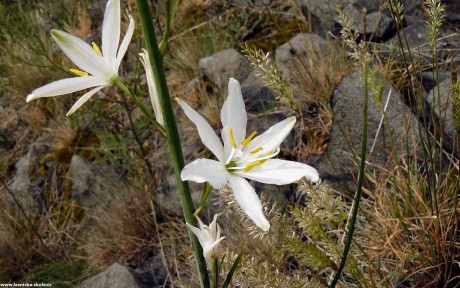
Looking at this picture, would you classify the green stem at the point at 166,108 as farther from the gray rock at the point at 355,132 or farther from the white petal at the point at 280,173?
the gray rock at the point at 355,132

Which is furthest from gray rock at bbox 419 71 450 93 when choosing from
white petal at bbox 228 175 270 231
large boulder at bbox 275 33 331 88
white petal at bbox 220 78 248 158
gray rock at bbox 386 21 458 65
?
white petal at bbox 228 175 270 231

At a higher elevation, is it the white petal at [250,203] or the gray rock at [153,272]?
the white petal at [250,203]

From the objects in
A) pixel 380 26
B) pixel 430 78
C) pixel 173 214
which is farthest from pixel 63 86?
pixel 380 26

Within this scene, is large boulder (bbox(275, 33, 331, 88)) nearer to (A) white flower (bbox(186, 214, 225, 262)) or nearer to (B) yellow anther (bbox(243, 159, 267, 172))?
(B) yellow anther (bbox(243, 159, 267, 172))

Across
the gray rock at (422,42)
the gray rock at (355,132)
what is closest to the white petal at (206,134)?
the gray rock at (355,132)

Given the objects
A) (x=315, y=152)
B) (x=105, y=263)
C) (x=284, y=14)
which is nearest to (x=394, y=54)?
(x=315, y=152)
